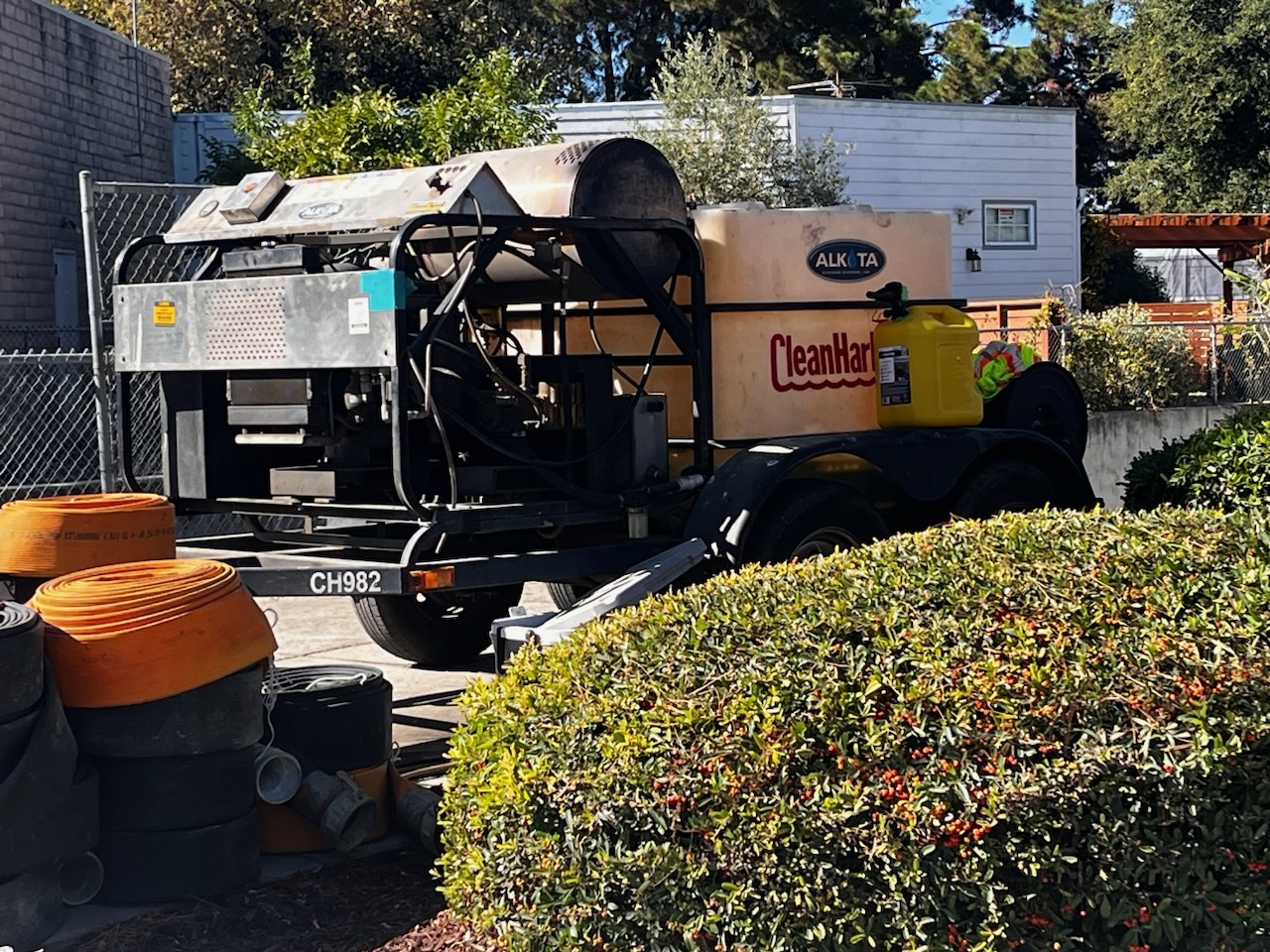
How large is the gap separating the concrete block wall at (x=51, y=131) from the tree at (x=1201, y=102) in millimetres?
18876

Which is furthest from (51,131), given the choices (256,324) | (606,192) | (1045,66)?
(1045,66)

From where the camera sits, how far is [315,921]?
4.90 meters

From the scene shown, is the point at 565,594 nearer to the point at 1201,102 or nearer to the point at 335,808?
the point at 335,808

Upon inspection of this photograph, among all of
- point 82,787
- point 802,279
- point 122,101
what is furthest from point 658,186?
point 122,101

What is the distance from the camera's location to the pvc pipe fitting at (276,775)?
5418 mm

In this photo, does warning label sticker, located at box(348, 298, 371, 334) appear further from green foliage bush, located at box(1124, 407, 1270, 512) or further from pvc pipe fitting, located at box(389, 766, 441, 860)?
green foliage bush, located at box(1124, 407, 1270, 512)

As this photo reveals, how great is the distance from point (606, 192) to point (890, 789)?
149 inches

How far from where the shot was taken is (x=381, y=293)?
5.83 metres

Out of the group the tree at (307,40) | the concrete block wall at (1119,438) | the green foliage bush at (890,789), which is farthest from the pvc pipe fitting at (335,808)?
the tree at (307,40)

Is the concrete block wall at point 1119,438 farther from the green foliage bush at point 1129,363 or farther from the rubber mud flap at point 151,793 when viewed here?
the rubber mud flap at point 151,793

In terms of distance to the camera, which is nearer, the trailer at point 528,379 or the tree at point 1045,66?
the trailer at point 528,379

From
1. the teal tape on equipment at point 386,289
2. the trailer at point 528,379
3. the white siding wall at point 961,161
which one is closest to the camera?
the teal tape on equipment at point 386,289

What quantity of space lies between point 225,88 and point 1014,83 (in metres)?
19.1

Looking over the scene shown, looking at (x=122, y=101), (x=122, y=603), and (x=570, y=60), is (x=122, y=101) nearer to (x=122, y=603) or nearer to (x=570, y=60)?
(x=122, y=603)
